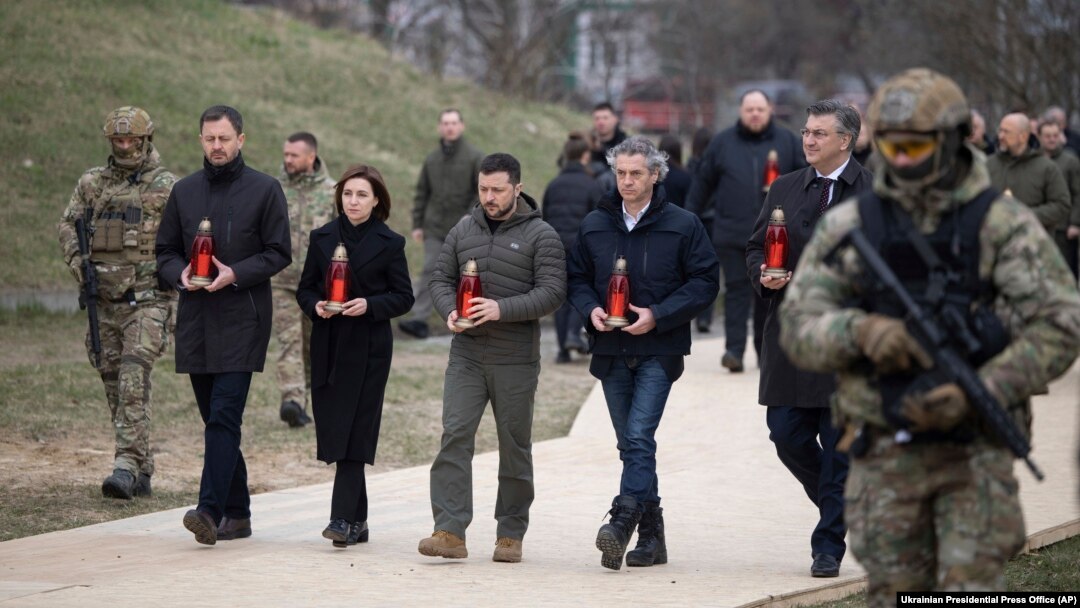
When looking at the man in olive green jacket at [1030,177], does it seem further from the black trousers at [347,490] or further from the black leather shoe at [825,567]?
the black trousers at [347,490]

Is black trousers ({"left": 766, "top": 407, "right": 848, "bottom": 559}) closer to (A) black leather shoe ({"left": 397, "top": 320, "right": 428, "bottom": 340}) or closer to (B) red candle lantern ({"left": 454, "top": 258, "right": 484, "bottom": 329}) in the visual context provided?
(B) red candle lantern ({"left": 454, "top": 258, "right": 484, "bottom": 329})

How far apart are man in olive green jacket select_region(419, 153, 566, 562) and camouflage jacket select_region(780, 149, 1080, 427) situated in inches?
115

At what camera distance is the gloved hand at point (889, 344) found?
4.42 meters

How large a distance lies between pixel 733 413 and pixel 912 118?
26.0ft

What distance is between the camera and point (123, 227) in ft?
30.0

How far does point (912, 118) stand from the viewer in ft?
15.3

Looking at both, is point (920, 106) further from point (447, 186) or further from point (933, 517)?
point (447, 186)

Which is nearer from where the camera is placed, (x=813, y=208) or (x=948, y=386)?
(x=948, y=386)

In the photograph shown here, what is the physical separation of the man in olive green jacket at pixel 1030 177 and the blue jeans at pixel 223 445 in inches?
292

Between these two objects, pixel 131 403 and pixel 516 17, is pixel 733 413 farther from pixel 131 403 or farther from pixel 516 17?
pixel 516 17

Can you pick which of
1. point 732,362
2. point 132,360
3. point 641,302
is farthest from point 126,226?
point 732,362

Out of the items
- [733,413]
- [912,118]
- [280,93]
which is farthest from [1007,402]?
[280,93]

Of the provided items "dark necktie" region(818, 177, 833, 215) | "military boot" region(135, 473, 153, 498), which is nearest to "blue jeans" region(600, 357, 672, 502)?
"dark necktie" region(818, 177, 833, 215)

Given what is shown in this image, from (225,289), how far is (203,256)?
230 millimetres
